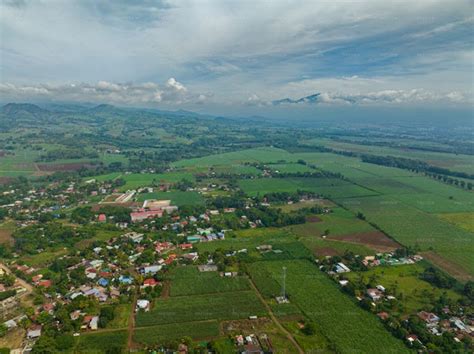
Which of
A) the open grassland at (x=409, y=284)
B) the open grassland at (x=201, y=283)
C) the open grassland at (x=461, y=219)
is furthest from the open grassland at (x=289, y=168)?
the open grassland at (x=201, y=283)

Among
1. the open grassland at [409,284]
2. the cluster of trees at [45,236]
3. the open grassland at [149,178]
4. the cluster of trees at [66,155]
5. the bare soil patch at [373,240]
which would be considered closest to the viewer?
the open grassland at [409,284]

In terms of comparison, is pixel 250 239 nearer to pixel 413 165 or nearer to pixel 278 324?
pixel 278 324

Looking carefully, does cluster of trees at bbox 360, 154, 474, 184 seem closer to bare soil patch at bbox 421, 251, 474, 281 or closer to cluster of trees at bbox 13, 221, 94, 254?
bare soil patch at bbox 421, 251, 474, 281

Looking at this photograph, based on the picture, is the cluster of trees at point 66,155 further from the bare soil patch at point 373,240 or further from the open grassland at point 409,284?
the open grassland at point 409,284

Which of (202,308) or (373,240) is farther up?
(373,240)

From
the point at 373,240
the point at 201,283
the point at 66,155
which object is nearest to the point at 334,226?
the point at 373,240

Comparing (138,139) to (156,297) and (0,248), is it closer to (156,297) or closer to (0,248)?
(0,248)
